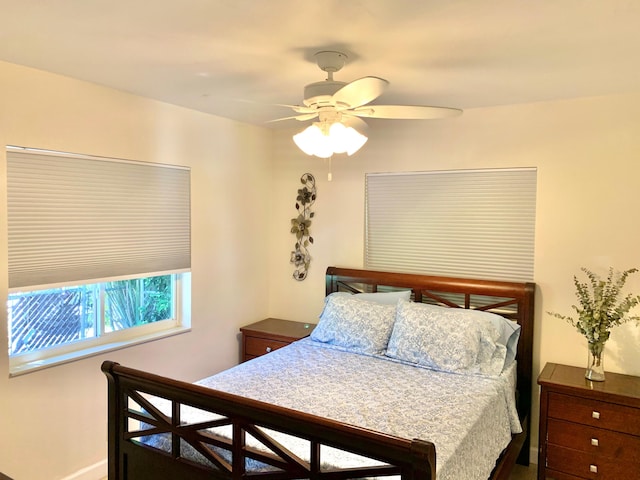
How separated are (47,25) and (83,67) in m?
0.58

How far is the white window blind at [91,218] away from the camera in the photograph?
2447mm

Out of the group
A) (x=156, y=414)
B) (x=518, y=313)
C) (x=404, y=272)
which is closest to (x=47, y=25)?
(x=156, y=414)

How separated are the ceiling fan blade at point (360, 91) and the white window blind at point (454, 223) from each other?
169 centimetres

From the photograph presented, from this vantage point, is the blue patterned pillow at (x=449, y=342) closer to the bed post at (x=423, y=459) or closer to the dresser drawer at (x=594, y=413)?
the dresser drawer at (x=594, y=413)

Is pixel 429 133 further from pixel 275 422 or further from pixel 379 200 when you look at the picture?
pixel 275 422

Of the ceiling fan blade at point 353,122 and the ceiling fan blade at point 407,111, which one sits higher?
the ceiling fan blade at point 407,111

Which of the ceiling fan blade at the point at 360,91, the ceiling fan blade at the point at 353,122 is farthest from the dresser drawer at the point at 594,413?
the ceiling fan blade at the point at 360,91

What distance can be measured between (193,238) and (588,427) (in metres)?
2.82

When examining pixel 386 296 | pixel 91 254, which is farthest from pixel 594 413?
pixel 91 254

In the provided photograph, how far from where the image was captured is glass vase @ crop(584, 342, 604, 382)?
106 inches

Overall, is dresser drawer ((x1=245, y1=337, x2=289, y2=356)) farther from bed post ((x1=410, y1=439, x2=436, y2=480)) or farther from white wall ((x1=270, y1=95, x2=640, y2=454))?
bed post ((x1=410, y1=439, x2=436, y2=480))

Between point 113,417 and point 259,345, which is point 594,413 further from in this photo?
point 113,417

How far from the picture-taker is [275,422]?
5.57 feet

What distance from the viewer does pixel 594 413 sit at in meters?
2.58
